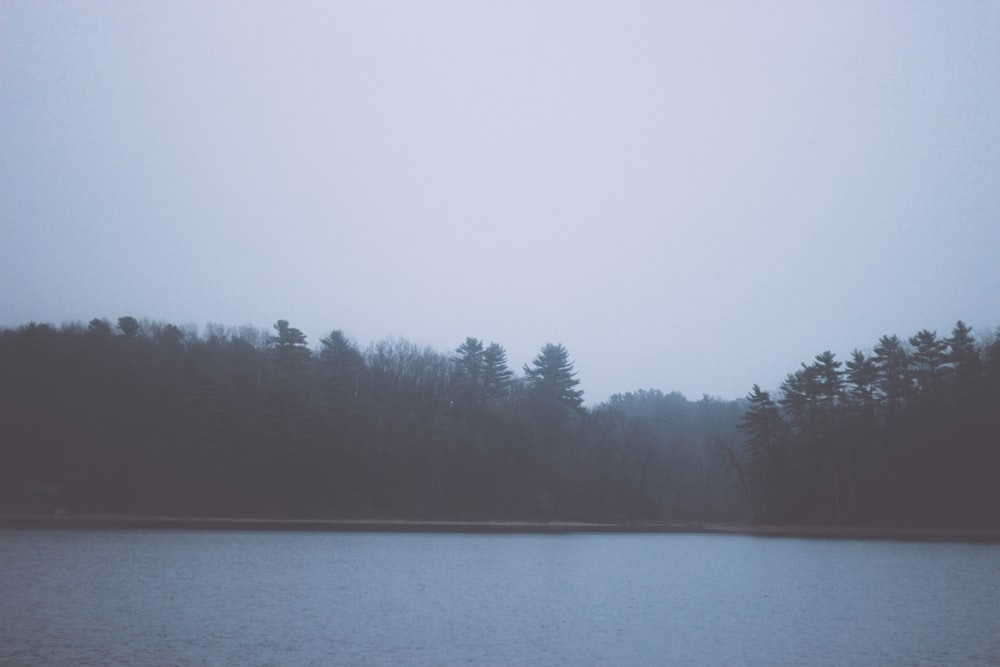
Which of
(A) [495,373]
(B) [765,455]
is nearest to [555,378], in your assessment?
(A) [495,373]

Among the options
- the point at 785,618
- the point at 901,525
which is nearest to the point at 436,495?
the point at 901,525

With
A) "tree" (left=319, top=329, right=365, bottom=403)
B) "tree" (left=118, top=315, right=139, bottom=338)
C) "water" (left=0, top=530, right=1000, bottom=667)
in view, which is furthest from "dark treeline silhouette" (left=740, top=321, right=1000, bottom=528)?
"tree" (left=118, top=315, right=139, bottom=338)

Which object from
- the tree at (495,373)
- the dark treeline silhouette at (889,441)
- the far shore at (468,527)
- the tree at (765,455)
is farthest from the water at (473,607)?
the tree at (495,373)

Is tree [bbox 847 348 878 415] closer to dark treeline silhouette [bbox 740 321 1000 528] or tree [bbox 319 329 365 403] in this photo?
dark treeline silhouette [bbox 740 321 1000 528]

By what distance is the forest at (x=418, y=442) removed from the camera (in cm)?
5506

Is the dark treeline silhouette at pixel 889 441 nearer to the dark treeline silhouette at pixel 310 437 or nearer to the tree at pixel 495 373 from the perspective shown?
the dark treeline silhouette at pixel 310 437

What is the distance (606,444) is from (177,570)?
175 ft

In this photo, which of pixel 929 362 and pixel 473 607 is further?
pixel 929 362

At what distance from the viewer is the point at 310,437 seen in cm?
5869

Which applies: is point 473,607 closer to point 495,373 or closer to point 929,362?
point 929,362

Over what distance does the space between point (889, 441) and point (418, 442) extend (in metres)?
37.6

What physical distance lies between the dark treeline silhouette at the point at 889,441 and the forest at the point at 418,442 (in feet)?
0.45

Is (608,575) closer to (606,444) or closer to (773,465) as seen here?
(773,465)

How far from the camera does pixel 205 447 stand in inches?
2312
